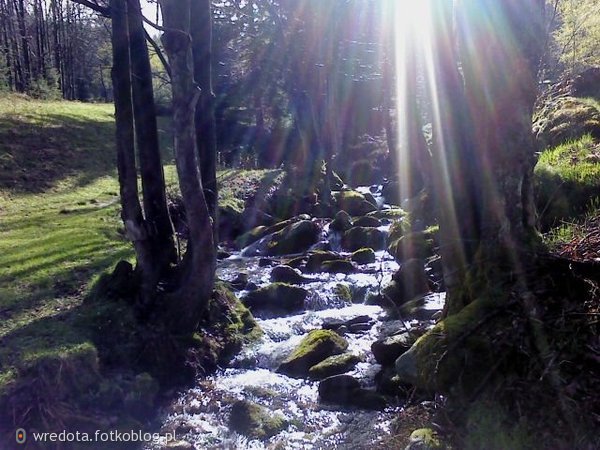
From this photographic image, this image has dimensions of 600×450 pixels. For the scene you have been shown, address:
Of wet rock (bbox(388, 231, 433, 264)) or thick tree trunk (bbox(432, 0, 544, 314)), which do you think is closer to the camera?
thick tree trunk (bbox(432, 0, 544, 314))

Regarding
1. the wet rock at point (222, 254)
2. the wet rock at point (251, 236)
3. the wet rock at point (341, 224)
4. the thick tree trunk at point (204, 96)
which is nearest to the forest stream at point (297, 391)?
the thick tree trunk at point (204, 96)

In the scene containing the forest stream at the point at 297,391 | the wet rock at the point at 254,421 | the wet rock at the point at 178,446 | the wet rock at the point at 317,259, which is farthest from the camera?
the wet rock at the point at 317,259

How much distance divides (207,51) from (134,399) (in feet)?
19.2

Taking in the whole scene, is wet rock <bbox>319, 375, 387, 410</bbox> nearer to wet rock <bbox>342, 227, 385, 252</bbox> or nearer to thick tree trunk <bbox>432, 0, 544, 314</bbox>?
thick tree trunk <bbox>432, 0, 544, 314</bbox>

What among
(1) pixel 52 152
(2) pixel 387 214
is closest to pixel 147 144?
(2) pixel 387 214

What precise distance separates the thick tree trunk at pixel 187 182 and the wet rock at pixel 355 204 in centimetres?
1303

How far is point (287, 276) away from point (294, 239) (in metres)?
3.79

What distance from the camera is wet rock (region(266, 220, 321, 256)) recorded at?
1688 centimetres

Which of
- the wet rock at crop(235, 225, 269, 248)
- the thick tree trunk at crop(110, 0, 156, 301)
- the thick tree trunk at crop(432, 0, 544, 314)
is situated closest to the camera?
the thick tree trunk at crop(432, 0, 544, 314)

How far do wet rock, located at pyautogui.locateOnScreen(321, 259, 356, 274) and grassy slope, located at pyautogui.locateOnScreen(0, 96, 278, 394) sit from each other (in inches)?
190

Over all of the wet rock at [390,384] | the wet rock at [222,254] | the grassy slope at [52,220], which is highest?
the grassy slope at [52,220]

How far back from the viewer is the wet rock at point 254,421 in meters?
6.46

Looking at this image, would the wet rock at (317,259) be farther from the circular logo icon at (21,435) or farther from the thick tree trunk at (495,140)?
the circular logo icon at (21,435)

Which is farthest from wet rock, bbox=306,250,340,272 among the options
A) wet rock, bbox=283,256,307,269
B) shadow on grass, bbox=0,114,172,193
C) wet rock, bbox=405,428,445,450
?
shadow on grass, bbox=0,114,172,193
